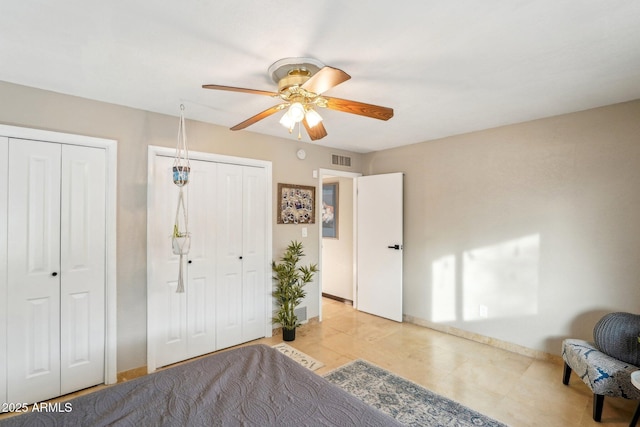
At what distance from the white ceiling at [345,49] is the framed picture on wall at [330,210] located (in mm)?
2600

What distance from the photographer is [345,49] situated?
175 cm

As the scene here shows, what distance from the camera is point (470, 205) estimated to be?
3.57 m

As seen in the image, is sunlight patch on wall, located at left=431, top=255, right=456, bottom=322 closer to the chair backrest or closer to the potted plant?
the chair backrest

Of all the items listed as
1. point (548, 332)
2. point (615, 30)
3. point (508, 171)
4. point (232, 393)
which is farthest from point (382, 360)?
point (615, 30)

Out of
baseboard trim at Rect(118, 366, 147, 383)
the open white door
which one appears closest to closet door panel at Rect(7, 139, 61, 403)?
baseboard trim at Rect(118, 366, 147, 383)

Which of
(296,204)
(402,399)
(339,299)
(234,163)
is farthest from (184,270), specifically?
(339,299)

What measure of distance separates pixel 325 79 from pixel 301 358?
8.56ft

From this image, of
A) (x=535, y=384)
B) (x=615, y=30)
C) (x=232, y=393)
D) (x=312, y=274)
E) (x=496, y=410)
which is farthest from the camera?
(x=312, y=274)

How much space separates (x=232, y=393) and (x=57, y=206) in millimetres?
2041

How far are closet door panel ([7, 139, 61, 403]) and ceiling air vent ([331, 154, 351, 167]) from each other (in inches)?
116

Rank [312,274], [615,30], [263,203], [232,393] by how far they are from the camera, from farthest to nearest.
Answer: [312,274] < [263,203] < [615,30] < [232,393]

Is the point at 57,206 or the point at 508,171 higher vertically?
the point at 508,171

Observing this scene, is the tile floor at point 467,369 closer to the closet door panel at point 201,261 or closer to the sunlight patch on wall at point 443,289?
the sunlight patch on wall at point 443,289

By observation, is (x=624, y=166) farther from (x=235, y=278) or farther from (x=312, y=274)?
(x=235, y=278)
